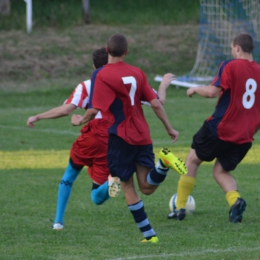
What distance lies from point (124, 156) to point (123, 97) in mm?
498

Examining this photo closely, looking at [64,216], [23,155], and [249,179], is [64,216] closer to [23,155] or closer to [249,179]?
[249,179]

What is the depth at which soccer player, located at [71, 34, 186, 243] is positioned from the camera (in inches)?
238

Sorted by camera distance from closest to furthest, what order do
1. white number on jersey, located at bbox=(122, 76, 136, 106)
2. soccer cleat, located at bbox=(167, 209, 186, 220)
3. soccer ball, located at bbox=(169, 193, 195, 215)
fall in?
white number on jersey, located at bbox=(122, 76, 136, 106) → soccer cleat, located at bbox=(167, 209, 186, 220) → soccer ball, located at bbox=(169, 193, 195, 215)

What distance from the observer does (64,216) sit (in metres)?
7.64

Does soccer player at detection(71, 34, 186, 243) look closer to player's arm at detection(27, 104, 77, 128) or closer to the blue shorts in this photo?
the blue shorts

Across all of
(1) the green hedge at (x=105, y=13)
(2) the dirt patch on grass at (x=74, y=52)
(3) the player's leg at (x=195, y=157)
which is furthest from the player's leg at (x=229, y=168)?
(1) the green hedge at (x=105, y=13)

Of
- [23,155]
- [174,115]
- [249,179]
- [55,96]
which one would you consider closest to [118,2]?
[55,96]

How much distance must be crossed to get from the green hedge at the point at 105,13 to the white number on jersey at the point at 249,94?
17766 millimetres

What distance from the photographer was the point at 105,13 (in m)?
26.3

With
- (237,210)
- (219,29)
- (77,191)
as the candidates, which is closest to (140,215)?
(237,210)

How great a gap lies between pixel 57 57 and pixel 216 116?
15.1 m

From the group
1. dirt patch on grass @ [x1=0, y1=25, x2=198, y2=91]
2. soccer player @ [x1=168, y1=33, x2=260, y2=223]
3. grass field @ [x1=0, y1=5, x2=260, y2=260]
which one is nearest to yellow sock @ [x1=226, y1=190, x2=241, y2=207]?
soccer player @ [x1=168, y1=33, x2=260, y2=223]

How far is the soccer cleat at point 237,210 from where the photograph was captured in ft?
22.7

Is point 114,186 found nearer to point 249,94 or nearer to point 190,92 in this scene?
point 190,92
